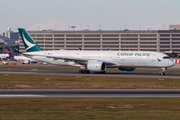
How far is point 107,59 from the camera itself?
57.2 m

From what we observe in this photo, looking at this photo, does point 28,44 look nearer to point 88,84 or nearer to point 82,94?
point 88,84

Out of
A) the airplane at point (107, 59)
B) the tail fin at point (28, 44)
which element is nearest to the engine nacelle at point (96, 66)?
the airplane at point (107, 59)

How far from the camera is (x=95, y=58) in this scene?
192 ft

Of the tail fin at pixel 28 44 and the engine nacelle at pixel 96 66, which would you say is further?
the tail fin at pixel 28 44

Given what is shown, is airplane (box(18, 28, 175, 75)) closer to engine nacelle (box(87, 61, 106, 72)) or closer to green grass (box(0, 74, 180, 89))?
engine nacelle (box(87, 61, 106, 72))

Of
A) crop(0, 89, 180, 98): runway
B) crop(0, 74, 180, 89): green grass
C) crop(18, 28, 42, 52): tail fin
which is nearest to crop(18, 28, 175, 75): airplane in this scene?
crop(18, 28, 42, 52): tail fin

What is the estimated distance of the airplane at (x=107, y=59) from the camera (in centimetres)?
5444
